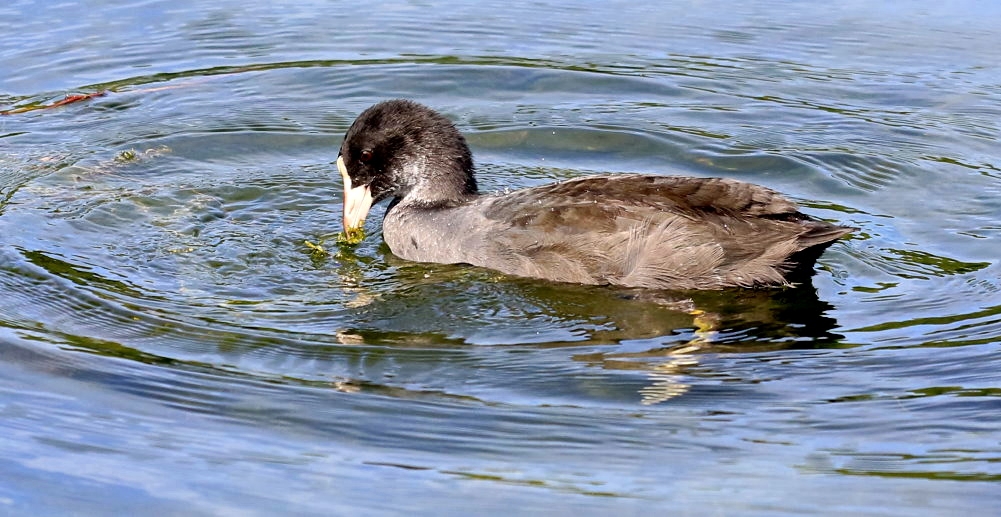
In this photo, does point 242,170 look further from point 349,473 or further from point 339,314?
point 349,473

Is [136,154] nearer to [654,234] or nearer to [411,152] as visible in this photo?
[411,152]

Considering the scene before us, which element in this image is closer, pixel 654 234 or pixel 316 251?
pixel 654 234

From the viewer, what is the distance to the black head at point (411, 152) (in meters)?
7.86

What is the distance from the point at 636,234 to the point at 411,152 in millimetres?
1772

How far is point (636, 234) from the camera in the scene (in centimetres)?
675

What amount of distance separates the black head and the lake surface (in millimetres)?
472

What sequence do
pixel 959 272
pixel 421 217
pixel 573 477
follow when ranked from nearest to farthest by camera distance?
pixel 573 477 → pixel 959 272 → pixel 421 217

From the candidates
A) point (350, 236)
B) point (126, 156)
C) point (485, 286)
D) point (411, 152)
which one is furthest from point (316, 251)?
point (126, 156)

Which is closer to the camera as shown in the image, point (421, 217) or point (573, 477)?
point (573, 477)

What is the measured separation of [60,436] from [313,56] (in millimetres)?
6153

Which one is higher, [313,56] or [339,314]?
[313,56]

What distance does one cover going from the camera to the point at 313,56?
10.7 metres

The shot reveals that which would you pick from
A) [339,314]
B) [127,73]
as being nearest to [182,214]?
[339,314]

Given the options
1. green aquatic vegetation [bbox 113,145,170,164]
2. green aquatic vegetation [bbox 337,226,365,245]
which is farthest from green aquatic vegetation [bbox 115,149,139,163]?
green aquatic vegetation [bbox 337,226,365,245]
